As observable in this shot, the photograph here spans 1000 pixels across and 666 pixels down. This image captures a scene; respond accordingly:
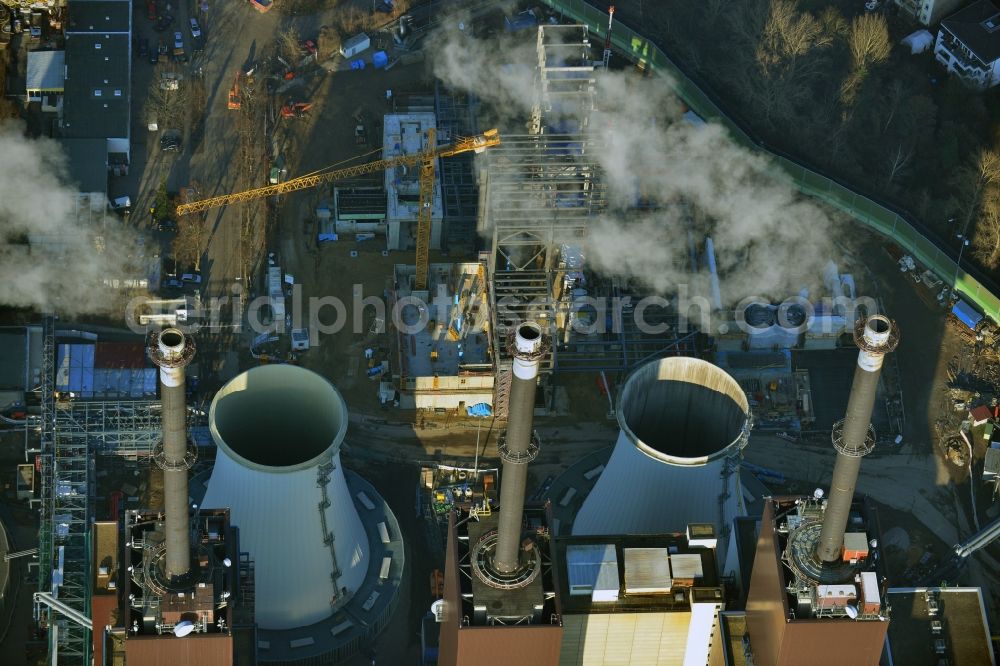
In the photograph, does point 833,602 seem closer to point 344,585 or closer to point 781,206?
point 344,585

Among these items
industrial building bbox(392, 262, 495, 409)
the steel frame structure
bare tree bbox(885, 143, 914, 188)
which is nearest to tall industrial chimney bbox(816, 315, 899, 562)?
the steel frame structure

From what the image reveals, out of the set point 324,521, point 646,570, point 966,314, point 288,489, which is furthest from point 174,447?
point 966,314

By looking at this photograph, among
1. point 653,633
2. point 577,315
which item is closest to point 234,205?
point 577,315

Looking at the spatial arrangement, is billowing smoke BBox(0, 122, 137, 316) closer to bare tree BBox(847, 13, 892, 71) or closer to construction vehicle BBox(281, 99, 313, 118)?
construction vehicle BBox(281, 99, 313, 118)

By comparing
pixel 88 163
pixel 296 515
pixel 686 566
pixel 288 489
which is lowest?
pixel 296 515

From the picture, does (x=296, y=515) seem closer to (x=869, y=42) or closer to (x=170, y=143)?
(x=170, y=143)

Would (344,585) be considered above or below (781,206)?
below
